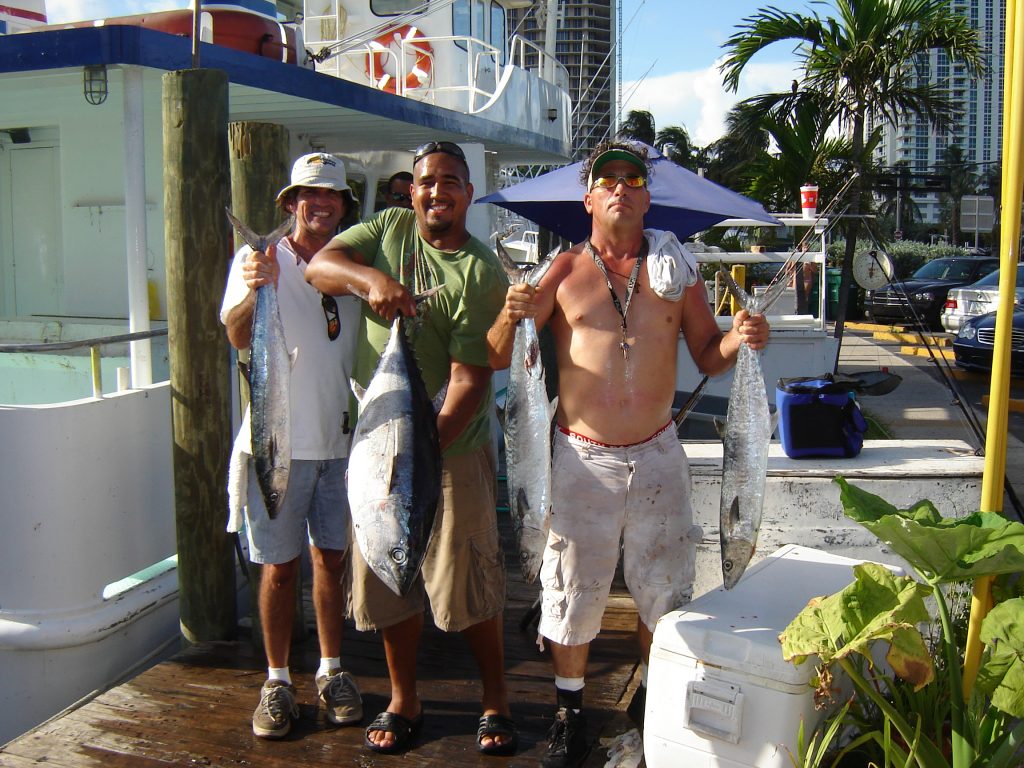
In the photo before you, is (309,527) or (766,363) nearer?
(309,527)

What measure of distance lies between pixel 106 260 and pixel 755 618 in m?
5.19

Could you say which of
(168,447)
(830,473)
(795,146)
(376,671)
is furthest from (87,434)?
(795,146)

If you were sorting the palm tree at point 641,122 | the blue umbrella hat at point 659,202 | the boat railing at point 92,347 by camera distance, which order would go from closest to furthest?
the boat railing at point 92,347, the blue umbrella hat at point 659,202, the palm tree at point 641,122

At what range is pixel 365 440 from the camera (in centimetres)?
277

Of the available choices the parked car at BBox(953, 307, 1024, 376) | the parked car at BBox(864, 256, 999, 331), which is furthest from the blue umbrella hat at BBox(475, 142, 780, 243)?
the parked car at BBox(864, 256, 999, 331)

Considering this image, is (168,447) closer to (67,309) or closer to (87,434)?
(87,434)

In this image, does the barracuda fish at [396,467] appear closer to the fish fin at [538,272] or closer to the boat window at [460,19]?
the fish fin at [538,272]

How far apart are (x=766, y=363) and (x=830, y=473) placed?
17.3ft

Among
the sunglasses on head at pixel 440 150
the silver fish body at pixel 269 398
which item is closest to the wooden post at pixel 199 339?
the silver fish body at pixel 269 398

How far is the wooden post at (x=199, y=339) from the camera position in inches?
149

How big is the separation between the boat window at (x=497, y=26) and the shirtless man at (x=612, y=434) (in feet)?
26.6

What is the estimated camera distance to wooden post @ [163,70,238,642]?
380 cm

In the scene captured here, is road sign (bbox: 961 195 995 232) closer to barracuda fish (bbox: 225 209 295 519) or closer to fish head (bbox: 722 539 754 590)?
fish head (bbox: 722 539 754 590)

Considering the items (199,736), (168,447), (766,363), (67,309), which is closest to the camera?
(199,736)
